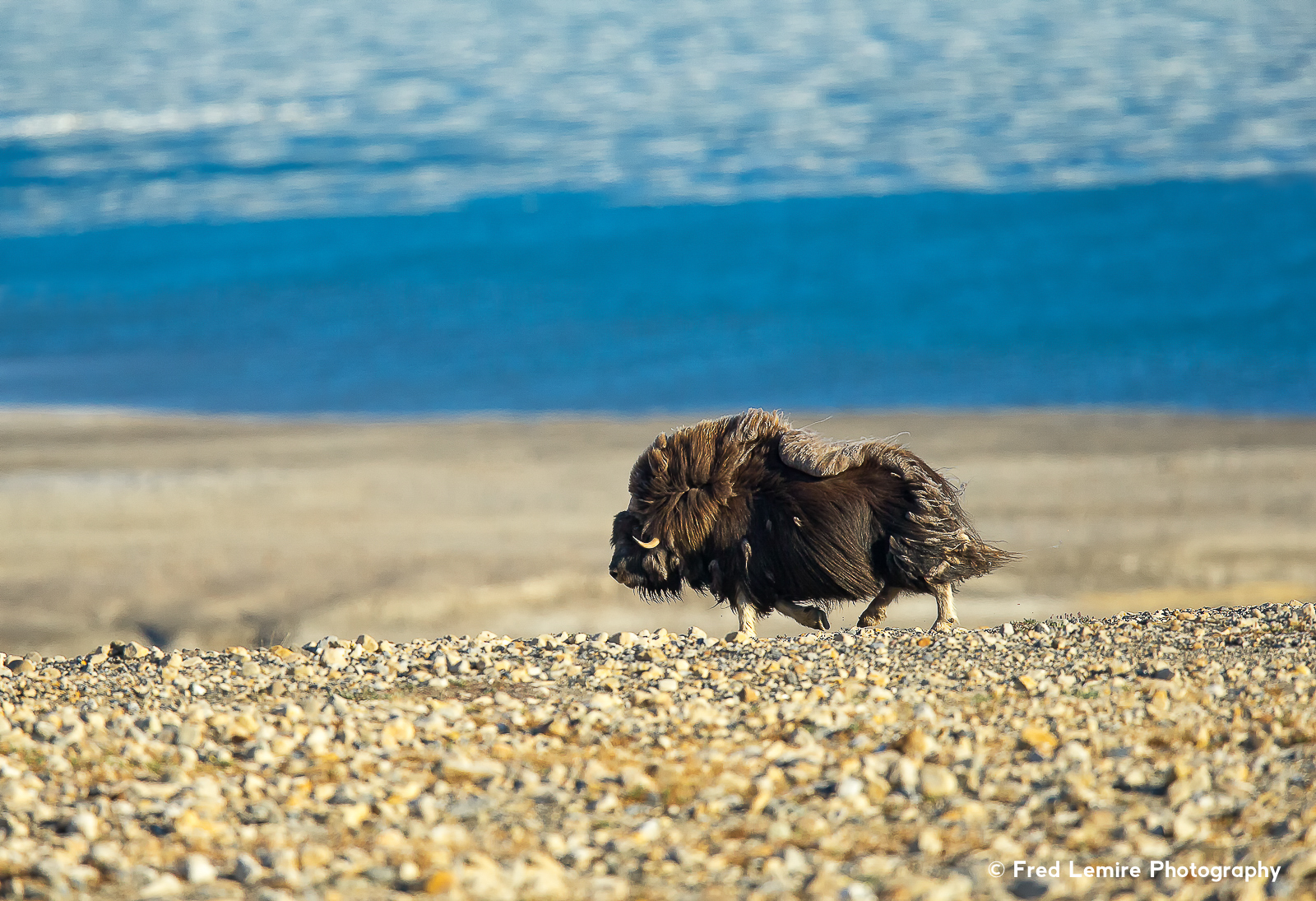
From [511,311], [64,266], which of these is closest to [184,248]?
[64,266]

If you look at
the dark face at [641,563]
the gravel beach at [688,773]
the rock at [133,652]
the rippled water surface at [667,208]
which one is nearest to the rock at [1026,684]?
the gravel beach at [688,773]

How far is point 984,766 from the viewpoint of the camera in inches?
184

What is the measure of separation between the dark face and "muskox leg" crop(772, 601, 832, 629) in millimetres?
468

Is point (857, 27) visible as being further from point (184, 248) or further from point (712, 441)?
point (712, 441)

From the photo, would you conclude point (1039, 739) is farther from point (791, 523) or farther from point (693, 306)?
point (693, 306)

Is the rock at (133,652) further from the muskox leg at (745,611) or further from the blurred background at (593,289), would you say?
the blurred background at (593,289)

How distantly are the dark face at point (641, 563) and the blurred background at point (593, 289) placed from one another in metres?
3.65

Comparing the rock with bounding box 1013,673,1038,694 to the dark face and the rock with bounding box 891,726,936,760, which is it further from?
the dark face

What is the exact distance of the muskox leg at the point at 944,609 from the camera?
6.63 metres

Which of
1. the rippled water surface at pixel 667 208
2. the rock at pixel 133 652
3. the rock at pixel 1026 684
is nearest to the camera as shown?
Answer: the rock at pixel 1026 684

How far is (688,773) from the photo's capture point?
185 inches

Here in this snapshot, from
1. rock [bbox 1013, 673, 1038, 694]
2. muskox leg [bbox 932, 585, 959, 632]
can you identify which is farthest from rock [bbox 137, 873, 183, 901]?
muskox leg [bbox 932, 585, 959, 632]

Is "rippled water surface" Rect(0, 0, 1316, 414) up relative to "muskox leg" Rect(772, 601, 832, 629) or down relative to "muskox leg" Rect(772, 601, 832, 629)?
up

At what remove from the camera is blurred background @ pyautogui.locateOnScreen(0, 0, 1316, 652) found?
12.0 metres
